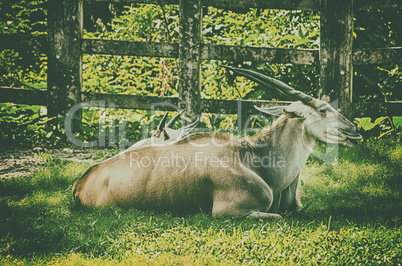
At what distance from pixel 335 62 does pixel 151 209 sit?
3433 millimetres

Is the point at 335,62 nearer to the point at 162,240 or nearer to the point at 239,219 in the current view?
the point at 239,219

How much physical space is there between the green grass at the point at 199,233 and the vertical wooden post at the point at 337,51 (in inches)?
66.2

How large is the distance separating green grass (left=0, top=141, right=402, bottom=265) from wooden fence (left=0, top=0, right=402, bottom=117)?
1.82 meters

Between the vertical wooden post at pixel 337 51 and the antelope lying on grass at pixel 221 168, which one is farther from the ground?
the vertical wooden post at pixel 337 51

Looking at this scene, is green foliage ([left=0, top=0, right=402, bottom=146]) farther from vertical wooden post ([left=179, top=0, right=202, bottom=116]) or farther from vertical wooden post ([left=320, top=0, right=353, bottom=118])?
vertical wooden post ([left=179, top=0, right=202, bottom=116])

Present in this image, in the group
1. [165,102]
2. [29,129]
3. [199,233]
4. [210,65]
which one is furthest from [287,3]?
[29,129]

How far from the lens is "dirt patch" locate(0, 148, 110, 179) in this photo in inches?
227

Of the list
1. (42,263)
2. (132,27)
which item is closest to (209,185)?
(42,263)

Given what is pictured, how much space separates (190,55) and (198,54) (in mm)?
109

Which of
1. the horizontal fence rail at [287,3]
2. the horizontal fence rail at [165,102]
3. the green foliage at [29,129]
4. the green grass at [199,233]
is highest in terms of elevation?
the horizontal fence rail at [287,3]

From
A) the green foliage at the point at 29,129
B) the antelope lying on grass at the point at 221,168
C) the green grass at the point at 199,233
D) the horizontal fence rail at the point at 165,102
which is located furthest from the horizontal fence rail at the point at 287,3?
the green grass at the point at 199,233

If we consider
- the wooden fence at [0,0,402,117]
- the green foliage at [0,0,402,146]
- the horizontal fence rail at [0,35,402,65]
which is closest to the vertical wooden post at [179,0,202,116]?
the wooden fence at [0,0,402,117]

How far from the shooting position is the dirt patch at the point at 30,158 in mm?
5758

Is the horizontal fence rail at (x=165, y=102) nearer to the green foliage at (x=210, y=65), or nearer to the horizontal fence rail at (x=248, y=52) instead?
the green foliage at (x=210, y=65)
